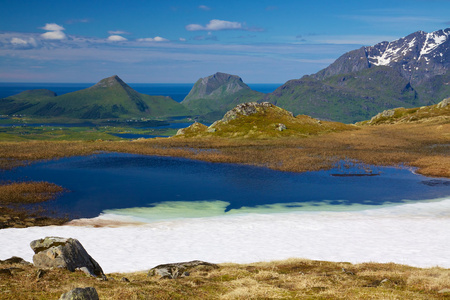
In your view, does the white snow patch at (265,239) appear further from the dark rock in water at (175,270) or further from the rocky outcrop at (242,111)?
the rocky outcrop at (242,111)

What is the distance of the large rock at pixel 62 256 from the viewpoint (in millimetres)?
22359

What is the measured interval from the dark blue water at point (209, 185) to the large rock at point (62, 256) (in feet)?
75.9

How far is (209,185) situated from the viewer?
213ft

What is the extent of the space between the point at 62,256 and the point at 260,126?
389 ft

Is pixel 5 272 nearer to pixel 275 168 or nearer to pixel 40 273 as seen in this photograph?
pixel 40 273

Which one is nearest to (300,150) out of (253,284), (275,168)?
(275,168)

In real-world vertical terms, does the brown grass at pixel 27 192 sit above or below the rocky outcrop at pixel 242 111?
below

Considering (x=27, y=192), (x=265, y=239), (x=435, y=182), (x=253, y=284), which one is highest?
(x=253, y=284)

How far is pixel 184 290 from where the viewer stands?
1995 cm

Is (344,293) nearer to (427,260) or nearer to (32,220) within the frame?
(427,260)

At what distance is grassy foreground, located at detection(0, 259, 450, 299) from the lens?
1859cm

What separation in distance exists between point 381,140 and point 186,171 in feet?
233

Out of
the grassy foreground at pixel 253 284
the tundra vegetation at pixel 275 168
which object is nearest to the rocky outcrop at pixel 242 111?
the tundra vegetation at pixel 275 168

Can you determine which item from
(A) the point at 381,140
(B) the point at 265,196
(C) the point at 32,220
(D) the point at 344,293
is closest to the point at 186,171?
(B) the point at 265,196
